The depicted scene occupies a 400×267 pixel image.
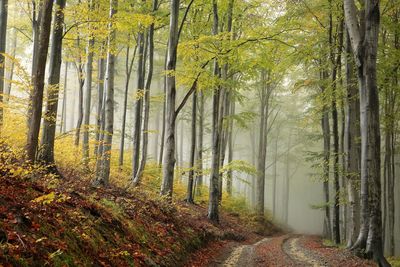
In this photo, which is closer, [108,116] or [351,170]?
[108,116]

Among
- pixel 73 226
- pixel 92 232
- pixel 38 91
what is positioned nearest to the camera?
pixel 73 226

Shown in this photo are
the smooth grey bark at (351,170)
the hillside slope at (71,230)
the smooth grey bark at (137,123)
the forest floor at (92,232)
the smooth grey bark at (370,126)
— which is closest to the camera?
the hillside slope at (71,230)

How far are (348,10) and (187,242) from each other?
27.3ft

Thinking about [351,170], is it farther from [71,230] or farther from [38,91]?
[38,91]

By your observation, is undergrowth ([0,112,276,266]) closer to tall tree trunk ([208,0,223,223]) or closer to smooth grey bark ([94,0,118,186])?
smooth grey bark ([94,0,118,186])

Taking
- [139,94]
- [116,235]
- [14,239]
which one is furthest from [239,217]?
[14,239]

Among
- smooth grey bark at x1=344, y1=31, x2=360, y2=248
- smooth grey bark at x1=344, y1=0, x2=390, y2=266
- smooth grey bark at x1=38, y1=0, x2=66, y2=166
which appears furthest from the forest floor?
smooth grey bark at x1=344, y1=31, x2=360, y2=248

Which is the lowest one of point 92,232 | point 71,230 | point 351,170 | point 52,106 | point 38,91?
point 92,232

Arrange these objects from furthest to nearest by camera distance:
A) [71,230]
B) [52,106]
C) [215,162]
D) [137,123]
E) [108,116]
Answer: [137,123], [215,162], [108,116], [52,106], [71,230]

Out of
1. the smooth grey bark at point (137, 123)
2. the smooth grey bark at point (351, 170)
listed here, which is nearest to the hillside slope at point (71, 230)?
the smooth grey bark at point (137, 123)

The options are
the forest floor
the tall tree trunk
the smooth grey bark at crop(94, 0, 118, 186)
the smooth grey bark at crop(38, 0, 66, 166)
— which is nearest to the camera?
the forest floor

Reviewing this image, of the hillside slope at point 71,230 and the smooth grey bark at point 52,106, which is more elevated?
the smooth grey bark at point 52,106

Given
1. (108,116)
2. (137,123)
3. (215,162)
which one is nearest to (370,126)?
(215,162)

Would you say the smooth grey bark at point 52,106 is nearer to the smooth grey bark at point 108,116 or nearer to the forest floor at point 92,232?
the forest floor at point 92,232
